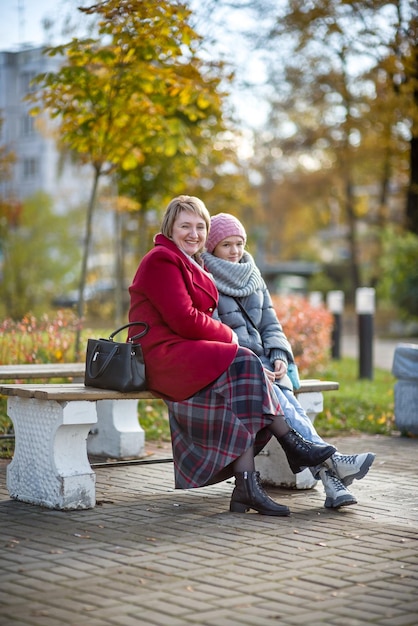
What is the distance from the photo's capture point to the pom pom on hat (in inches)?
265

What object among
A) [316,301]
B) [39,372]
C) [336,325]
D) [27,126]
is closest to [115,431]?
[39,372]

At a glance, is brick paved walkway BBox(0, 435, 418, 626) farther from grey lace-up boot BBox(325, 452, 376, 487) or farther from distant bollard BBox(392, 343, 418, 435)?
distant bollard BBox(392, 343, 418, 435)

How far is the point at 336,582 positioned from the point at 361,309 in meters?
11.4

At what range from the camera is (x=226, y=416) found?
19.9ft

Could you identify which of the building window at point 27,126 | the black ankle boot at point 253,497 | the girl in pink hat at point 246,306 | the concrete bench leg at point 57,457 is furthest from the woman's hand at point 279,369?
the building window at point 27,126

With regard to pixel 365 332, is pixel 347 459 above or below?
below

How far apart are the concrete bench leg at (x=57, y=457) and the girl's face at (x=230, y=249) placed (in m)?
1.33

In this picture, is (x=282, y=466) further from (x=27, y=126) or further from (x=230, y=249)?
(x=27, y=126)

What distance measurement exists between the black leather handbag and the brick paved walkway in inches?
28.3

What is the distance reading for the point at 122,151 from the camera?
11391 millimetres

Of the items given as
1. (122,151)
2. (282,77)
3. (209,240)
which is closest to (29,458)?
(209,240)

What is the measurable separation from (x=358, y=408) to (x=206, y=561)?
657cm

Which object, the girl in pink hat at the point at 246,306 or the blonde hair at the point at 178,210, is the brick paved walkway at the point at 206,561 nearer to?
the girl in pink hat at the point at 246,306

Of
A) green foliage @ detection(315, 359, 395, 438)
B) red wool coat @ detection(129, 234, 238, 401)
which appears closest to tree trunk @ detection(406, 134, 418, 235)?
green foliage @ detection(315, 359, 395, 438)
